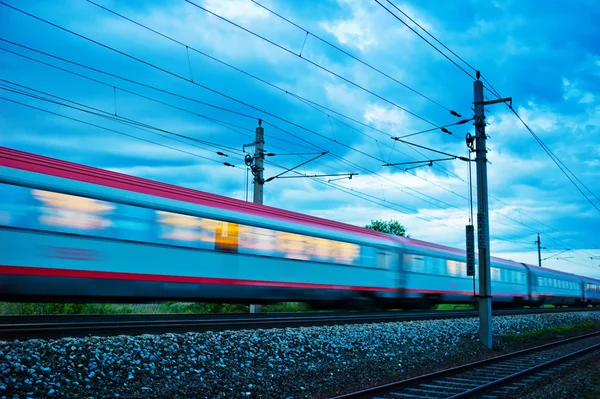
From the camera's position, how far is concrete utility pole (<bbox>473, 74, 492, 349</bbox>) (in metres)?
16.2

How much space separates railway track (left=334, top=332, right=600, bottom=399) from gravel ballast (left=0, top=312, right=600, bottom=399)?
82 centimetres

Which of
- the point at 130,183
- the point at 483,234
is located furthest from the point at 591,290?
the point at 130,183

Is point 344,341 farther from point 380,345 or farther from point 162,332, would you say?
point 162,332

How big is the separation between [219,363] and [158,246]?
173 inches

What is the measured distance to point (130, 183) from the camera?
520 inches

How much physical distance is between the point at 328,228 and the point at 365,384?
9.02 metres

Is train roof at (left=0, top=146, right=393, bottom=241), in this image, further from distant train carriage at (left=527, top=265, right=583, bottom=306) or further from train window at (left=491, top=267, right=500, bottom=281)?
distant train carriage at (left=527, top=265, right=583, bottom=306)

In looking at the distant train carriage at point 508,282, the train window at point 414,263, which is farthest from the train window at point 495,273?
the train window at point 414,263

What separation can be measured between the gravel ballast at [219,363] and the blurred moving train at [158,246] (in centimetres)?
268

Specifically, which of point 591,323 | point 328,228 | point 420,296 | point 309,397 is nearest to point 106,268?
point 309,397

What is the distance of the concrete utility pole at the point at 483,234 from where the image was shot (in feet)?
53.2

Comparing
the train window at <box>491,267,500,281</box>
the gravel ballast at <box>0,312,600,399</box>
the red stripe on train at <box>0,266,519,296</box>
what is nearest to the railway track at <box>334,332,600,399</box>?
the gravel ballast at <box>0,312,600,399</box>

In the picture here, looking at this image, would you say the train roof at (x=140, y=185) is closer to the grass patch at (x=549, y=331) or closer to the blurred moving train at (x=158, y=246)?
the blurred moving train at (x=158, y=246)

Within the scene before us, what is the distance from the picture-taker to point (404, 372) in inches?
456
